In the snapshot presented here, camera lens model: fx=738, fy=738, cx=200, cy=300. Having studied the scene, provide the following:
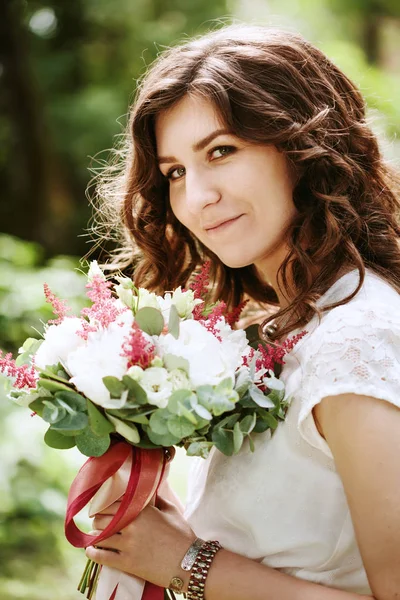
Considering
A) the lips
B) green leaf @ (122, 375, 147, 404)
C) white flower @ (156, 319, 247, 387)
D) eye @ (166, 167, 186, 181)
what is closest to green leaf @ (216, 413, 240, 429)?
white flower @ (156, 319, 247, 387)

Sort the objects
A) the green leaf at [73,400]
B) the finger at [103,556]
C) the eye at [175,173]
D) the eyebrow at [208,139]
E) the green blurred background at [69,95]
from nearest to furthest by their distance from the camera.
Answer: the green leaf at [73,400]
the finger at [103,556]
the eyebrow at [208,139]
the eye at [175,173]
the green blurred background at [69,95]

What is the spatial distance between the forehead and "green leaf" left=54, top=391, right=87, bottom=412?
832mm

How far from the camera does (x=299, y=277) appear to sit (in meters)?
2.20

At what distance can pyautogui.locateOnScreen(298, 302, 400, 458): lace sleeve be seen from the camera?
1622 mm

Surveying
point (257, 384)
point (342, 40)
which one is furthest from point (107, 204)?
point (342, 40)

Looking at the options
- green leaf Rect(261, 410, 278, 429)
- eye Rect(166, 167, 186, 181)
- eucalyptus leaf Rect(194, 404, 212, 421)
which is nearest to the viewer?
eucalyptus leaf Rect(194, 404, 212, 421)

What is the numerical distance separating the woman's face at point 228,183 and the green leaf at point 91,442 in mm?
706

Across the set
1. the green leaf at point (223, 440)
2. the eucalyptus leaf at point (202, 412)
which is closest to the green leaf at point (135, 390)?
the eucalyptus leaf at point (202, 412)

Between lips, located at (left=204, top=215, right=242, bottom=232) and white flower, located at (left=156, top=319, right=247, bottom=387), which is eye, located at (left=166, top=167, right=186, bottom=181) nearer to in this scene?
lips, located at (left=204, top=215, right=242, bottom=232)

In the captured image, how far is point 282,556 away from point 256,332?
0.76 metres

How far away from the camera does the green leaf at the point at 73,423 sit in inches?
65.5

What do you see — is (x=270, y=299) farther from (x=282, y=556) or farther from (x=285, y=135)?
(x=282, y=556)

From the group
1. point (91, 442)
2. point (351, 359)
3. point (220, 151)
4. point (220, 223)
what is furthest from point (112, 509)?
point (220, 151)

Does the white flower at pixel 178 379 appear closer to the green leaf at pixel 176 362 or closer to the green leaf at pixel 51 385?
the green leaf at pixel 176 362
